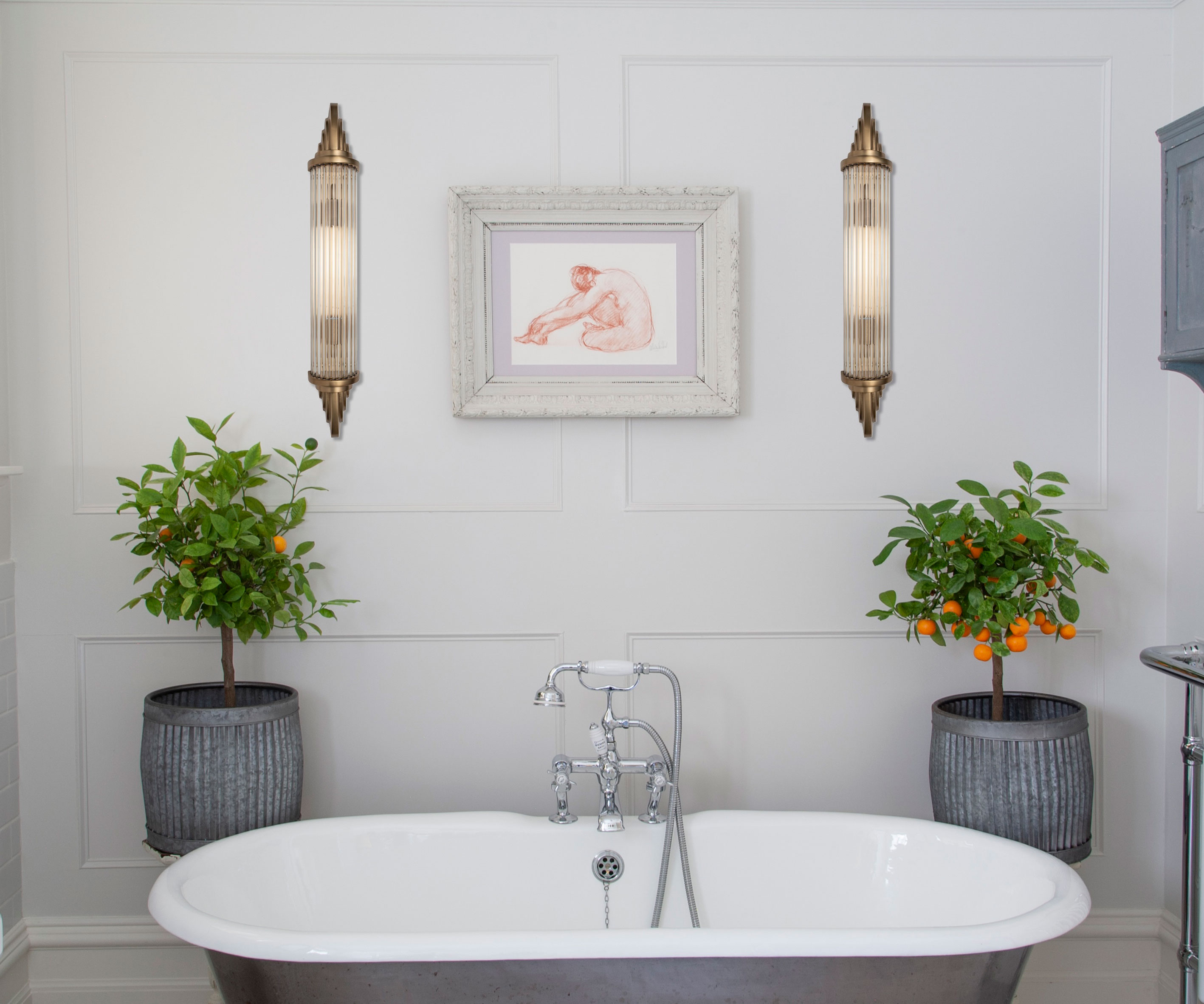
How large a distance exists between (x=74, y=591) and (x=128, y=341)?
2.00 ft

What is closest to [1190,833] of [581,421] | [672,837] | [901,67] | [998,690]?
[998,690]

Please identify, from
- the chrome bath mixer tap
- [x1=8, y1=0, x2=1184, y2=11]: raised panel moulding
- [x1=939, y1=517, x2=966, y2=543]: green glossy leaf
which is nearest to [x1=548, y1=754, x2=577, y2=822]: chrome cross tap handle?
the chrome bath mixer tap

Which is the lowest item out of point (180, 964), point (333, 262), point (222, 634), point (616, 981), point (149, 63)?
point (180, 964)

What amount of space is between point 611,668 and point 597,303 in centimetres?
86

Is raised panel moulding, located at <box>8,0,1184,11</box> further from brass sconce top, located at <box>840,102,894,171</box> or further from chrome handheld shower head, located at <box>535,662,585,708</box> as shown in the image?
chrome handheld shower head, located at <box>535,662,585,708</box>

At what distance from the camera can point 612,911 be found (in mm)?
1876

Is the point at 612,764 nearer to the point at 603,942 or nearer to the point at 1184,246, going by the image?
the point at 603,942

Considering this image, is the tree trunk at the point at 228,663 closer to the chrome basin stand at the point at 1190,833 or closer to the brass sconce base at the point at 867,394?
the chrome basin stand at the point at 1190,833

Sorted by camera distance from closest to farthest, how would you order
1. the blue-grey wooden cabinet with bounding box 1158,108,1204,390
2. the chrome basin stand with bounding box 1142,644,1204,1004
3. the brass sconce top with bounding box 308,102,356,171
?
the blue-grey wooden cabinet with bounding box 1158,108,1204,390, the chrome basin stand with bounding box 1142,644,1204,1004, the brass sconce top with bounding box 308,102,356,171

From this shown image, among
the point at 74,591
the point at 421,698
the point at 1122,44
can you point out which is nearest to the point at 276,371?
the point at 74,591

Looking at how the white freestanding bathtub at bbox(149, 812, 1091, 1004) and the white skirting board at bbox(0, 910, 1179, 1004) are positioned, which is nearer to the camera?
the white freestanding bathtub at bbox(149, 812, 1091, 1004)

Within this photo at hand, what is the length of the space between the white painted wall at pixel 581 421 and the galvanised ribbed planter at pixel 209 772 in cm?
26

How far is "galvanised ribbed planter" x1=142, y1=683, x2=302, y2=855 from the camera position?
74.2 inches

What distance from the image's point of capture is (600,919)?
1.88m
